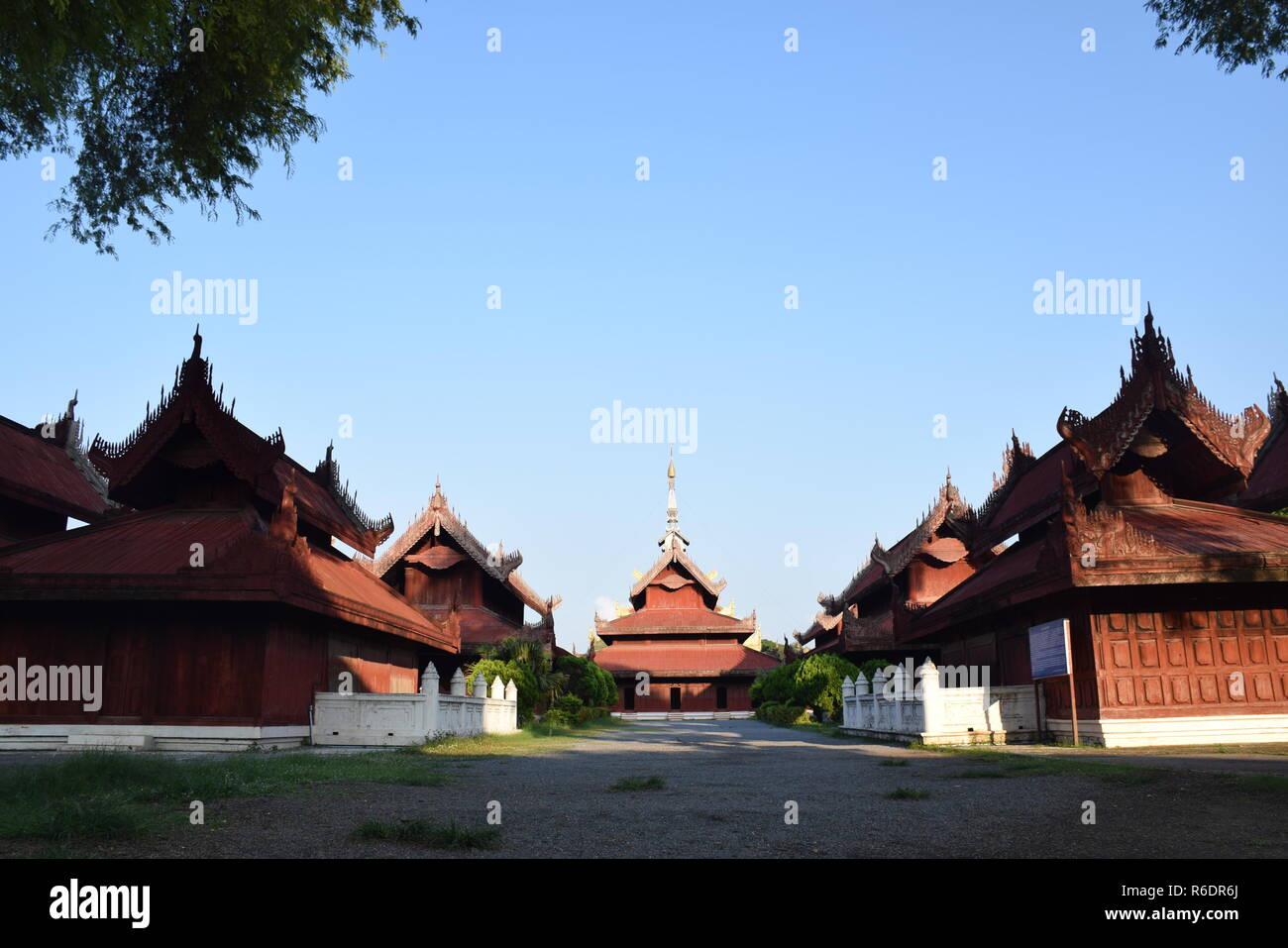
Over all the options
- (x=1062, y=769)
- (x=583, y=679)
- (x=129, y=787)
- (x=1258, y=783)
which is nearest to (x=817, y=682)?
(x=583, y=679)

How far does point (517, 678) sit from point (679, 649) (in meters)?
26.5

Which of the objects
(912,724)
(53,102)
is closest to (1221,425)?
(912,724)

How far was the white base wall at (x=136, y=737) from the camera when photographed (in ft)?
53.1

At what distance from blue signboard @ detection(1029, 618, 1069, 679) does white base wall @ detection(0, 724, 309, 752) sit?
14149mm

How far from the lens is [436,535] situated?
39.4m

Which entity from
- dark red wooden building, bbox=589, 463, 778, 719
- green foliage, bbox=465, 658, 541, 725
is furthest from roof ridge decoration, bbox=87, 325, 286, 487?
dark red wooden building, bbox=589, 463, 778, 719

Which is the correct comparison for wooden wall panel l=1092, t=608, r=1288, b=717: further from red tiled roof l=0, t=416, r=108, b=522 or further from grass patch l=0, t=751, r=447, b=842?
red tiled roof l=0, t=416, r=108, b=522

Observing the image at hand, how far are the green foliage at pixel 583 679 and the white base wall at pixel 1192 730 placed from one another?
2323 centimetres

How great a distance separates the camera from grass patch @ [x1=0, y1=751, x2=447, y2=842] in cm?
629

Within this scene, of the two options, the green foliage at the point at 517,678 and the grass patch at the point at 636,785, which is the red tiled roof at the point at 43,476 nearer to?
the green foliage at the point at 517,678

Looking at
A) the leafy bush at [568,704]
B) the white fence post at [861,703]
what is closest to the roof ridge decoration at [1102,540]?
the white fence post at [861,703]
